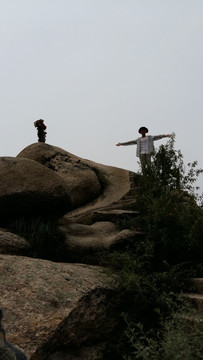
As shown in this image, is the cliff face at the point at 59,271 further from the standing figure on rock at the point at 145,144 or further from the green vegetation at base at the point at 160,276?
the standing figure on rock at the point at 145,144

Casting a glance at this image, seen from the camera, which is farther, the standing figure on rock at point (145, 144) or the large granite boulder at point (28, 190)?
the standing figure on rock at point (145, 144)

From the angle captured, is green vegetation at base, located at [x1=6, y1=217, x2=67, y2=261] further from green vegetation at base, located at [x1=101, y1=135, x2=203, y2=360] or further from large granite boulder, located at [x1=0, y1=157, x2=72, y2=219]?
green vegetation at base, located at [x1=101, y1=135, x2=203, y2=360]

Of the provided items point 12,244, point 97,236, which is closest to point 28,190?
point 12,244

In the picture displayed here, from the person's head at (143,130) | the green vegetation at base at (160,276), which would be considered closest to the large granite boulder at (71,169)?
the person's head at (143,130)

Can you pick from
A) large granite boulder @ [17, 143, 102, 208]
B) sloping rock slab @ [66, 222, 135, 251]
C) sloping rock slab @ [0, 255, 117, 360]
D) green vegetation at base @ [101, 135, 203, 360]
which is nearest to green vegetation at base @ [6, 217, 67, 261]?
sloping rock slab @ [66, 222, 135, 251]

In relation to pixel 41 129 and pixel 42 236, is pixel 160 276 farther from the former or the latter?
pixel 41 129

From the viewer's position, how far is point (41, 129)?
40.8 feet

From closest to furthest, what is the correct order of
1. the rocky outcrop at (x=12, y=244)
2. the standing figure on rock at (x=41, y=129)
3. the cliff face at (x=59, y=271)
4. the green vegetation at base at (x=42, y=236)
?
1. the cliff face at (x=59, y=271)
2. the rocky outcrop at (x=12, y=244)
3. the green vegetation at base at (x=42, y=236)
4. the standing figure on rock at (x=41, y=129)

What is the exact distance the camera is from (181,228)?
22.6 ft

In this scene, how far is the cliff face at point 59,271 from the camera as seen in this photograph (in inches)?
180

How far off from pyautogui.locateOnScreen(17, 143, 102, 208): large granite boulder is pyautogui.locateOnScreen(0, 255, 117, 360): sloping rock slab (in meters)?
4.85

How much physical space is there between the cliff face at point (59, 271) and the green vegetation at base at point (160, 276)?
237mm

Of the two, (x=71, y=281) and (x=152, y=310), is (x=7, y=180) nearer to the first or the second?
(x=71, y=281)

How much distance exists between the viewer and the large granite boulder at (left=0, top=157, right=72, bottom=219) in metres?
7.44
